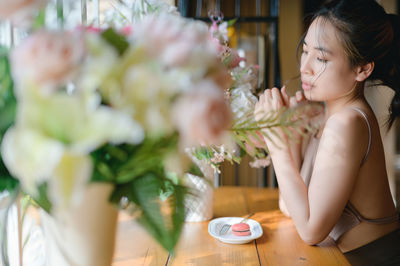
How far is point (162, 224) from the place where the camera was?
1.58ft

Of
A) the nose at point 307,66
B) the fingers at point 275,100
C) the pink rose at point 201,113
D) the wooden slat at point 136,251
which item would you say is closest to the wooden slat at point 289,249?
the wooden slat at point 136,251

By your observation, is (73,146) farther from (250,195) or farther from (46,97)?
(250,195)

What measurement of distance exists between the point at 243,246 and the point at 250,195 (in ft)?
1.81

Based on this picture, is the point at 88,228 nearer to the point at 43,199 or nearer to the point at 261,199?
the point at 43,199

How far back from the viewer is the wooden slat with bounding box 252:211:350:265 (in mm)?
926

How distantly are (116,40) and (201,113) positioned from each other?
17cm

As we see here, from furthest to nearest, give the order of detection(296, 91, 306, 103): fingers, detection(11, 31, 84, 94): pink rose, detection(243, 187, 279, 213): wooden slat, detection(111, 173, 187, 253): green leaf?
detection(243, 187, 279, 213): wooden slat → detection(296, 91, 306, 103): fingers → detection(111, 173, 187, 253): green leaf → detection(11, 31, 84, 94): pink rose

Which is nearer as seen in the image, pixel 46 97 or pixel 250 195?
pixel 46 97

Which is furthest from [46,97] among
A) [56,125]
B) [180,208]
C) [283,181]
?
[283,181]

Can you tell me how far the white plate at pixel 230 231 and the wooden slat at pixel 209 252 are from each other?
15 mm

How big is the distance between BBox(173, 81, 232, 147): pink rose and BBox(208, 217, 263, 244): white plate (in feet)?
2.15

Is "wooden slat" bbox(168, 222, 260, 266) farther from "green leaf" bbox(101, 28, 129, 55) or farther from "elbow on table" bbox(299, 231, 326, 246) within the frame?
"green leaf" bbox(101, 28, 129, 55)

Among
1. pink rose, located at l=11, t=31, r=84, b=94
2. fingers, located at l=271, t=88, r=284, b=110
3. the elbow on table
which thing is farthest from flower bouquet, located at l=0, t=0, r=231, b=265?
the elbow on table

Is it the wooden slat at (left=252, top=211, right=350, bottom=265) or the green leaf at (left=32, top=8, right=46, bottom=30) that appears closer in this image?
the green leaf at (left=32, top=8, right=46, bottom=30)
